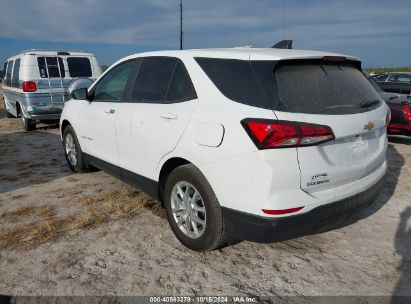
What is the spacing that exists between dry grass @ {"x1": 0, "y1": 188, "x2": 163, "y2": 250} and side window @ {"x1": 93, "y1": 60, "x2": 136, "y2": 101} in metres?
1.25

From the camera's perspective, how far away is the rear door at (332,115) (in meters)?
2.51

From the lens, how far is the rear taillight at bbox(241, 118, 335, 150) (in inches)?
95.0

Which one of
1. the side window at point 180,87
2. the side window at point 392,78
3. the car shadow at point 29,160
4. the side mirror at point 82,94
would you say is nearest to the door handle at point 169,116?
the side window at point 180,87

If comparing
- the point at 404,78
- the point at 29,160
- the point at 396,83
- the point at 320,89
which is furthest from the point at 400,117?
the point at 404,78

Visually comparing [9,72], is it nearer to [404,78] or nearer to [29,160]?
[29,160]

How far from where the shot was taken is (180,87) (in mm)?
3213

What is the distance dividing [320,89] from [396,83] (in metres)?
13.7

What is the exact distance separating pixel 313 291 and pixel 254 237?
596mm

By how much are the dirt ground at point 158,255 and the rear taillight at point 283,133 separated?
1.12m

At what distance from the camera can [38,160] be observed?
259 inches

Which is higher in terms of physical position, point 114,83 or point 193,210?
point 114,83

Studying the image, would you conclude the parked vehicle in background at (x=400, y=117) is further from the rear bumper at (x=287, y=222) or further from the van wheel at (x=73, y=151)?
the van wheel at (x=73, y=151)

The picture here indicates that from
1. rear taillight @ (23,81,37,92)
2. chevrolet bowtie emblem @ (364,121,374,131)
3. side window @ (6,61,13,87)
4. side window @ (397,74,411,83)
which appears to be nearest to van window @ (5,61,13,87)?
side window @ (6,61,13,87)

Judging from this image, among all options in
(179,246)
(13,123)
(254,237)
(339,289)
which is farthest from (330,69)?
(13,123)
